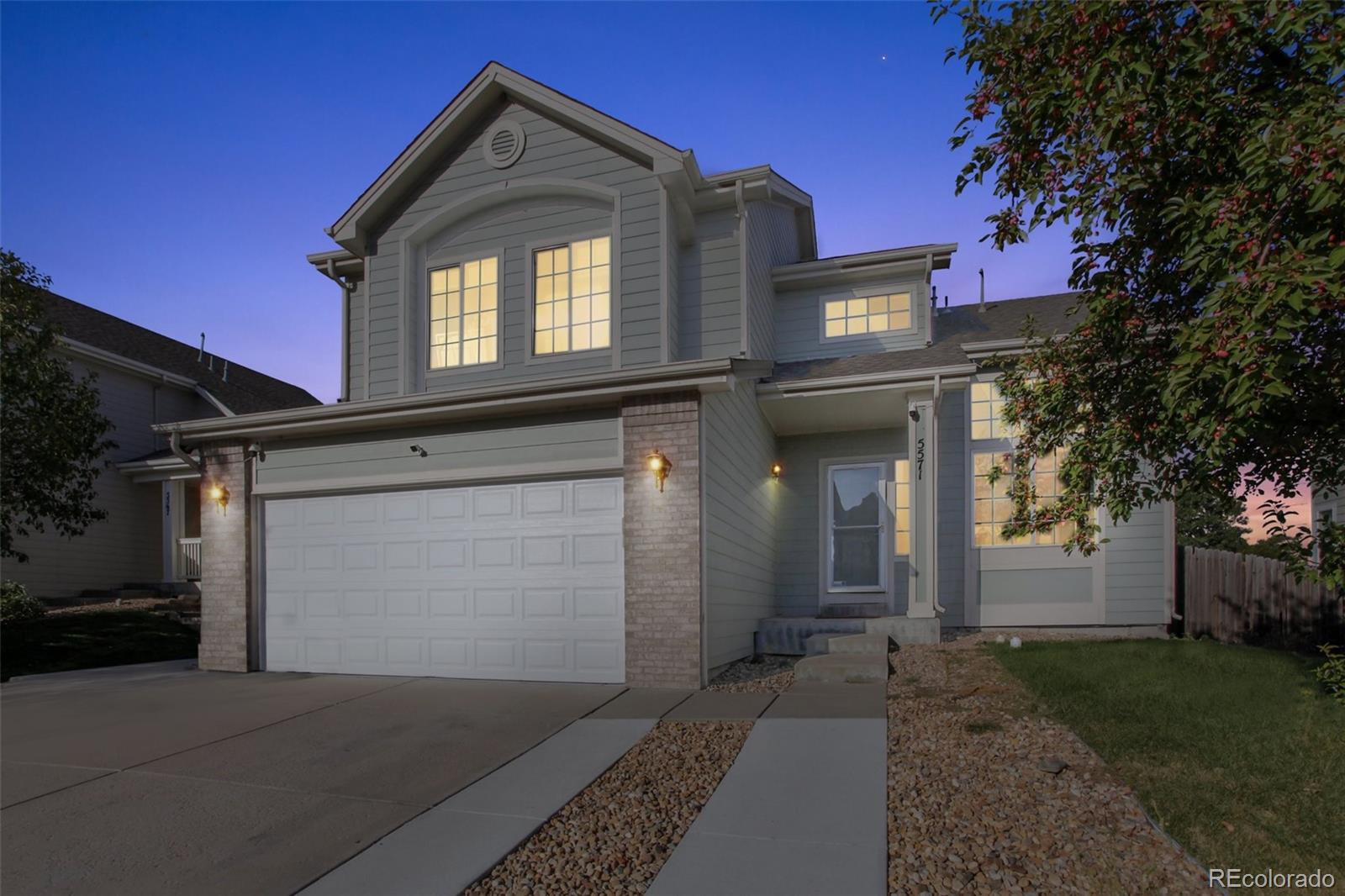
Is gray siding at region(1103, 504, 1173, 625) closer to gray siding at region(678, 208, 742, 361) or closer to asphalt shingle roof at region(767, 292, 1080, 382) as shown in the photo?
asphalt shingle roof at region(767, 292, 1080, 382)

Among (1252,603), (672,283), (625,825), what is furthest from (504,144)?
(1252,603)

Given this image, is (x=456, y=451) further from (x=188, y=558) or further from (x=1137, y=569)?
(x=188, y=558)

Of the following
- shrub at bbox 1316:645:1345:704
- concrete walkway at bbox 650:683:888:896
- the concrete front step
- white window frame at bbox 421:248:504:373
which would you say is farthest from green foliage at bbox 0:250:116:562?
shrub at bbox 1316:645:1345:704

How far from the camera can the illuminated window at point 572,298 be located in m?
9.86

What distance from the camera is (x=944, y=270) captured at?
11.9 m

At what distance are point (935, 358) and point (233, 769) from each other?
851 cm

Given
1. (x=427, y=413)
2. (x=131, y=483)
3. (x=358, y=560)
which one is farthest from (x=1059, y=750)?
(x=131, y=483)

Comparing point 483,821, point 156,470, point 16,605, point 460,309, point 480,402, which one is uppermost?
point 460,309

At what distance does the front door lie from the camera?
36.9ft

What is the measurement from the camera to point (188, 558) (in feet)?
55.2

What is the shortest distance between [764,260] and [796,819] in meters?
8.58

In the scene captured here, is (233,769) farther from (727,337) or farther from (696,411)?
(727,337)

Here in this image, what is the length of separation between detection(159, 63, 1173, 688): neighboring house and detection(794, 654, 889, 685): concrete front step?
100 cm

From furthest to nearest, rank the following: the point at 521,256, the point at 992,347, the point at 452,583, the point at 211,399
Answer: the point at 211,399 < the point at 992,347 < the point at 521,256 < the point at 452,583
